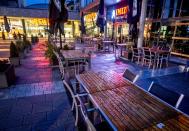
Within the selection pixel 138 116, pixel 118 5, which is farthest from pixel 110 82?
pixel 118 5

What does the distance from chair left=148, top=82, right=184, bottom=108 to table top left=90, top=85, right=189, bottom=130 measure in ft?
0.46

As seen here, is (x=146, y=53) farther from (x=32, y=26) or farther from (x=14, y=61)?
(x=32, y=26)

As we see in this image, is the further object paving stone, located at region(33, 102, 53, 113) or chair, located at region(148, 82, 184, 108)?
paving stone, located at region(33, 102, 53, 113)

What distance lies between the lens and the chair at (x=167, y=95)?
1.87m

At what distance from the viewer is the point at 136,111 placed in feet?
5.71

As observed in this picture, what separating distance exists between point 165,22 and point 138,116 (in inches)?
368

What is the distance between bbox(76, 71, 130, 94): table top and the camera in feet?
7.82

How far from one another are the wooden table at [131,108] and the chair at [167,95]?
0.13 meters

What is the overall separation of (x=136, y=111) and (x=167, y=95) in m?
0.64

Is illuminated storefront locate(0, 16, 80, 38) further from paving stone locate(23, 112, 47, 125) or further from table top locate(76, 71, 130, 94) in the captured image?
table top locate(76, 71, 130, 94)

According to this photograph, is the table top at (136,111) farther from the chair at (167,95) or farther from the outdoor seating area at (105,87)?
the chair at (167,95)

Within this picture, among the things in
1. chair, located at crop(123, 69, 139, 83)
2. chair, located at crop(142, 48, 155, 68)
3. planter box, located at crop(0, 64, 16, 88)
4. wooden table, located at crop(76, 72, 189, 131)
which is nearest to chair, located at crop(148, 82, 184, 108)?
wooden table, located at crop(76, 72, 189, 131)

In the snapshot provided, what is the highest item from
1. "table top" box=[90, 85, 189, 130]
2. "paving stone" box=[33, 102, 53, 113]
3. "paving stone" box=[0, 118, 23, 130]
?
"table top" box=[90, 85, 189, 130]

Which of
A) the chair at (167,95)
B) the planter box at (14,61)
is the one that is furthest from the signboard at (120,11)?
the chair at (167,95)
